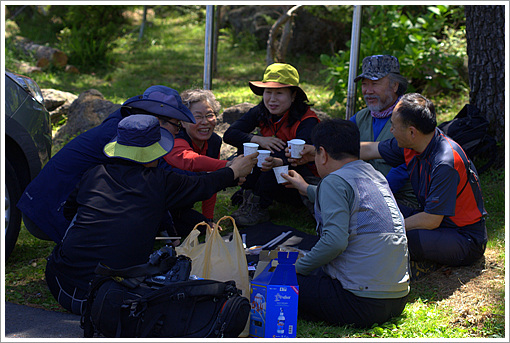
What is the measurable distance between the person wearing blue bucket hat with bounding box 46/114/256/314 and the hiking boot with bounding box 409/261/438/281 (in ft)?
5.99

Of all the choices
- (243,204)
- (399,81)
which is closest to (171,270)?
(243,204)

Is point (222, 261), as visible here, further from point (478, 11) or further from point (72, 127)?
point (72, 127)

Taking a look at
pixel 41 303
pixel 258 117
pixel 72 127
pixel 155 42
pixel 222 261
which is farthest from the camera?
pixel 155 42

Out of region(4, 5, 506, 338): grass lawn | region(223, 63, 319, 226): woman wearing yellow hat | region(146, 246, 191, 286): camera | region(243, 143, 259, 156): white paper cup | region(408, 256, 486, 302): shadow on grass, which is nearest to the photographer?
region(146, 246, 191, 286): camera

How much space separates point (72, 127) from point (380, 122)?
520cm

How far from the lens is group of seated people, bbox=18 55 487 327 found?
303cm

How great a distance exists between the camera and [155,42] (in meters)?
15.5

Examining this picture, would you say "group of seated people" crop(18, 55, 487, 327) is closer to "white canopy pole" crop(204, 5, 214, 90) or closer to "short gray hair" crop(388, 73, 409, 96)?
"short gray hair" crop(388, 73, 409, 96)

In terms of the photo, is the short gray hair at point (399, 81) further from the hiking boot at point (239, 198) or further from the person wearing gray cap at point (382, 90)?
the hiking boot at point (239, 198)

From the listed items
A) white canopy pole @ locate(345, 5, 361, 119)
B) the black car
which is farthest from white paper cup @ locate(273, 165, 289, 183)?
white canopy pole @ locate(345, 5, 361, 119)

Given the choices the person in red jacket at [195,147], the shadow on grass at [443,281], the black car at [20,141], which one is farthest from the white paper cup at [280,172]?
the black car at [20,141]

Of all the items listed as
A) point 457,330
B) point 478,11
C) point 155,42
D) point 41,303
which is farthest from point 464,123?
point 155,42

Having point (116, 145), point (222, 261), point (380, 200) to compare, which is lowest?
point (222, 261)

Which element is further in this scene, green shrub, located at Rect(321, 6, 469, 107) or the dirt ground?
green shrub, located at Rect(321, 6, 469, 107)
